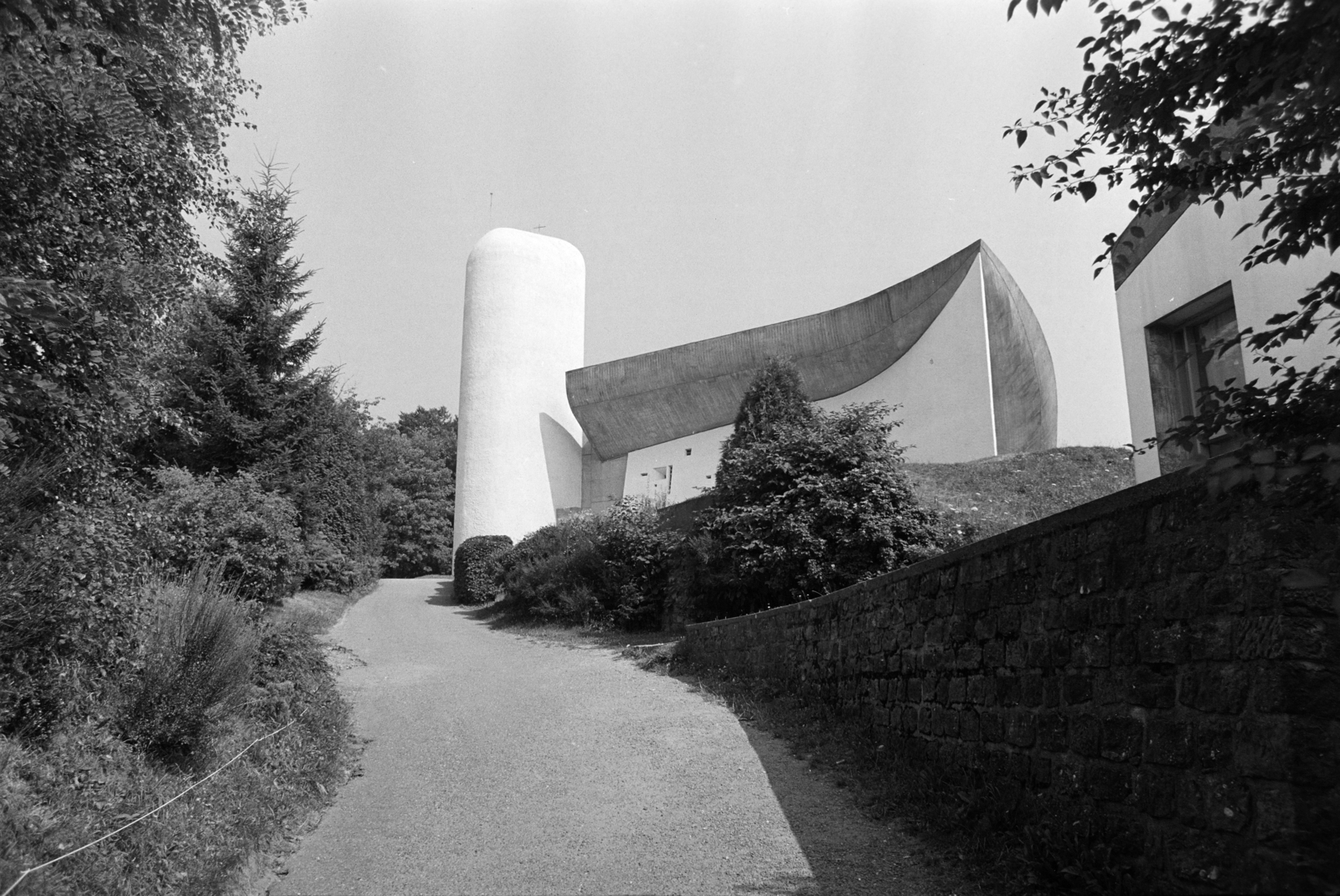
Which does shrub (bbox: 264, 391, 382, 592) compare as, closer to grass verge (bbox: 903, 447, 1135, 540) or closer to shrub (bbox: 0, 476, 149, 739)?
grass verge (bbox: 903, 447, 1135, 540)

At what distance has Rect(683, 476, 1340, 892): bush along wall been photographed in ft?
10.0

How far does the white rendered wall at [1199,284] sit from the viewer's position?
786 centimetres

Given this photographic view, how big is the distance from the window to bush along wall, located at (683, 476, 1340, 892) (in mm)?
5028

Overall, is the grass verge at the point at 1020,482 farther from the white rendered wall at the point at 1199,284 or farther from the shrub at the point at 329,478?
the shrub at the point at 329,478

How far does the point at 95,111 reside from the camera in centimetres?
551

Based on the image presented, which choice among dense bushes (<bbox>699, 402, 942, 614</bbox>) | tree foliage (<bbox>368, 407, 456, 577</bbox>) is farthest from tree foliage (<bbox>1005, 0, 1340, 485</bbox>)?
tree foliage (<bbox>368, 407, 456, 577</bbox>)

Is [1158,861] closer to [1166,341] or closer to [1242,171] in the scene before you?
[1242,171]

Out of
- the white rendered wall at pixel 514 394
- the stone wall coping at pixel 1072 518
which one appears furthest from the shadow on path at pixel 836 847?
the white rendered wall at pixel 514 394

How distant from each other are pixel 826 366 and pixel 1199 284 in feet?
48.8

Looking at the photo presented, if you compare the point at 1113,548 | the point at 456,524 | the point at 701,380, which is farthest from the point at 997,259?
the point at 1113,548

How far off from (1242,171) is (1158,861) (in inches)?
99.9

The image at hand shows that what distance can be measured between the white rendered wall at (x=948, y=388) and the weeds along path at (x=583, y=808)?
1179 centimetres

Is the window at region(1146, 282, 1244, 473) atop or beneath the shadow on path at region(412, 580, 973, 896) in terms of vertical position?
atop

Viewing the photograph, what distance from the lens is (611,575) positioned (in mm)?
16312
